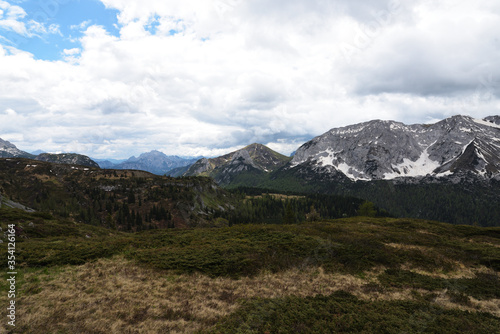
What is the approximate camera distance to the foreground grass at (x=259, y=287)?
45.8ft

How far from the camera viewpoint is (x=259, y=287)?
20312mm

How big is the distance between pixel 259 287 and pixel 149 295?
9864 mm

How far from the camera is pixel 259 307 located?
635 inches

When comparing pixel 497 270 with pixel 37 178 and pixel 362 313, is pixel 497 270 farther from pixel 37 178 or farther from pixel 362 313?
pixel 37 178

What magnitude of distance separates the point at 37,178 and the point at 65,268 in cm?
19675

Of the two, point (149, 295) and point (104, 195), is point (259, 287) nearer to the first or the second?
point (149, 295)

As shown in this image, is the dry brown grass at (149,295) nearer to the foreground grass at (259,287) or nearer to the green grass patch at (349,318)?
the foreground grass at (259,287)

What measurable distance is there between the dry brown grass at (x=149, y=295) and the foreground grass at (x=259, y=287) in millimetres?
89

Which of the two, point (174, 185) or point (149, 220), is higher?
point (174, 185)

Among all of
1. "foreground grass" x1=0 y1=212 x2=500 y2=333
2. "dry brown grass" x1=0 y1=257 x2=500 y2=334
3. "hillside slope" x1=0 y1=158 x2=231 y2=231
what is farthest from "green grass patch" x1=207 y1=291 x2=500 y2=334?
"hillside slope" x1=0 y1=158 x2=231 y2=231

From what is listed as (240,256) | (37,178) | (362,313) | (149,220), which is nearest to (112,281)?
(240,256)

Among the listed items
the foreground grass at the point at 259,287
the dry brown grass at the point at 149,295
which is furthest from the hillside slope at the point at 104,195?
the dry brown grass at the point at 149,295

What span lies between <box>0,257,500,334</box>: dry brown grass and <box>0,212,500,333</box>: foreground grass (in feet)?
0.29

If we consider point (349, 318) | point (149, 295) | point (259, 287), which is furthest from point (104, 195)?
point (349, 318)
